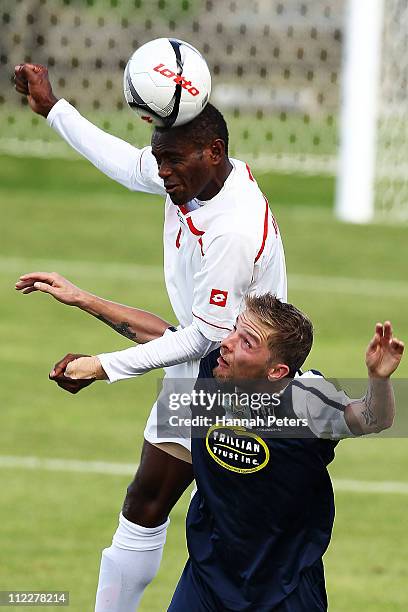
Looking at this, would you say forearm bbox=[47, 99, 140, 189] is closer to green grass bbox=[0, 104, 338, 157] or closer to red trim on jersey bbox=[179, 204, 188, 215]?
red trim on jersey bbox=[179, 204, 188, 215]

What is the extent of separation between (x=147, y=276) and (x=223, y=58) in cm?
564

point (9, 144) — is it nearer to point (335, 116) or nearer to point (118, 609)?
point (335, 116)

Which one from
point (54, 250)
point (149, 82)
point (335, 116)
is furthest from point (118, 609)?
point (335, 116)

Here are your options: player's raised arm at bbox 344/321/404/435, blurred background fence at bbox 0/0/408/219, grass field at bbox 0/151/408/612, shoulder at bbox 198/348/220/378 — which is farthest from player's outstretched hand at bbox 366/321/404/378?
blurred background fence at bbox 0/0/408/219

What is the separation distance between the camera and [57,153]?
60.7 ft

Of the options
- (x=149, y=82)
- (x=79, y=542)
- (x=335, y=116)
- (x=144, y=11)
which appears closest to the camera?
(x=149, y=82)

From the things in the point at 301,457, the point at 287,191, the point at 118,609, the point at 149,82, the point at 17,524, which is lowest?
the point at 287,191

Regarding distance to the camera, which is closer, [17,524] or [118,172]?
[118,172]

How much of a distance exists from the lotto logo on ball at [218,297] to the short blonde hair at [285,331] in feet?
1.51

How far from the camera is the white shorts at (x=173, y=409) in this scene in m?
5.55

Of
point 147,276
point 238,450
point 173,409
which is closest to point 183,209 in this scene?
point 173,409

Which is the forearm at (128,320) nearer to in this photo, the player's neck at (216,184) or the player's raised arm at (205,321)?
the player's raised arm at (205,321)

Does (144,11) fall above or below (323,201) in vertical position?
above

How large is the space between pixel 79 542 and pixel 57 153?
11.8 meters
